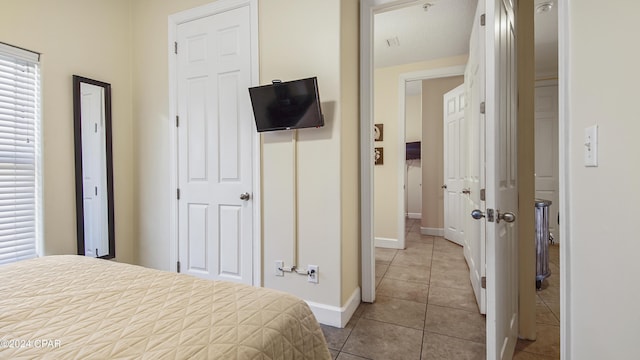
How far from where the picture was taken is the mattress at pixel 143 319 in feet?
2.26

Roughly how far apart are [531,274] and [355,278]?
47.3 inches

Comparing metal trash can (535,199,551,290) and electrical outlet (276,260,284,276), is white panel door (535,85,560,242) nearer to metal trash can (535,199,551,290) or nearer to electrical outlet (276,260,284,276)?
metal trash can (535,199,551,290)

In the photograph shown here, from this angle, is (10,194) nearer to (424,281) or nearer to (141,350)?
(141,350)

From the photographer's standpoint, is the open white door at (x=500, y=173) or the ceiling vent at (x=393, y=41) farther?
the ceiling vent at (x=393, y=41)

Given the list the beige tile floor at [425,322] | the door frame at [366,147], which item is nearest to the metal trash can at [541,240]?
the beige tile floor at [425,322]

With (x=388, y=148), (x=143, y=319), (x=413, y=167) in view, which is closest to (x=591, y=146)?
(x=143, y=319)

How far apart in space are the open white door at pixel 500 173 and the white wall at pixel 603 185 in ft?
1.00

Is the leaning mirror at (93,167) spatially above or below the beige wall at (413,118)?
below

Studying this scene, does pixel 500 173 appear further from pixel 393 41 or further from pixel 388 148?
pixel 388 148

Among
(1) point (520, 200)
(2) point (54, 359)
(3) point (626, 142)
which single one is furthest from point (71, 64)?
(1) point (520, 200)

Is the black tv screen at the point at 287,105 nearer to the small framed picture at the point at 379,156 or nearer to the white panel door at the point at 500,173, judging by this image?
the white panel door at the point at 500,173

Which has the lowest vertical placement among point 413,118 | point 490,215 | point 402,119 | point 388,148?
point 490,215

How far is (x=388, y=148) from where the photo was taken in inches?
164

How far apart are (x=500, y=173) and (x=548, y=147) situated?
4.11 meters
